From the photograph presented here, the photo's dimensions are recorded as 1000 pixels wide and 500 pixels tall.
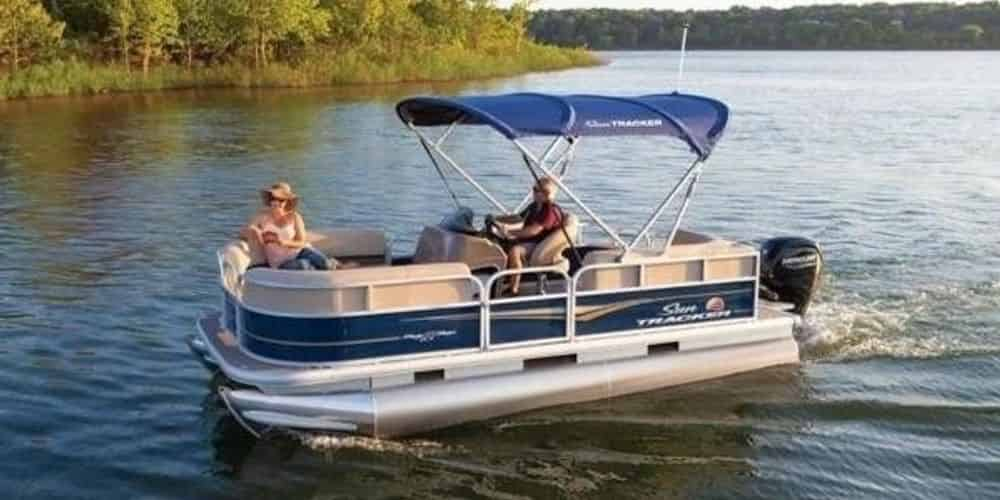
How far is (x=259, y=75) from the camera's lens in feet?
169

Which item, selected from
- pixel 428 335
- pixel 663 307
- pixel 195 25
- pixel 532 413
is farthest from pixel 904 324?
pixel 195 25

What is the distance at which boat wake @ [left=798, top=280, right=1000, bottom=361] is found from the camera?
38.3 feet

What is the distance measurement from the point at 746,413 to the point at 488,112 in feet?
10.9

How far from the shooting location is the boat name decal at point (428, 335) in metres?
8.96

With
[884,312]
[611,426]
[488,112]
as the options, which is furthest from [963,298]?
[488,112]

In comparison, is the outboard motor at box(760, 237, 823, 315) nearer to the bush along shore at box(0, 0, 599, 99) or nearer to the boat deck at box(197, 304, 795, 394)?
the boat deck at box(197, 304, 795, 394)

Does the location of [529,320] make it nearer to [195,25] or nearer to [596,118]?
[596,118]

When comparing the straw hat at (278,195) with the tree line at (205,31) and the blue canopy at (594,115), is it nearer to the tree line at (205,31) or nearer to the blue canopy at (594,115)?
the blue canopy at (594,115)

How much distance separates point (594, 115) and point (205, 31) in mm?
45763

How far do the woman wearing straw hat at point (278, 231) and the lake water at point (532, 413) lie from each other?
1.40m

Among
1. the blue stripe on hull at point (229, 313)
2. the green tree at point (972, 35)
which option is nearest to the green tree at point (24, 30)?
the blue stripe on hull at point (229, 313)

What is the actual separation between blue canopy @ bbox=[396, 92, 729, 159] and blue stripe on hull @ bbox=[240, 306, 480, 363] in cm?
155

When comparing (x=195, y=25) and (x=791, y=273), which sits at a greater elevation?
(x=195, y=25)

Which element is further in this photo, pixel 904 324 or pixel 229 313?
pixel 904 324
